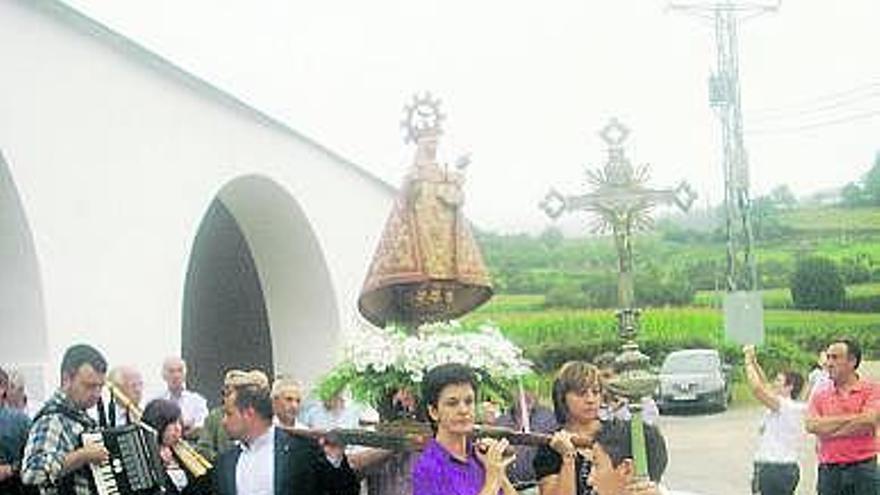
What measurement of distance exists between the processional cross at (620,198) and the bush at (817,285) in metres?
23.6

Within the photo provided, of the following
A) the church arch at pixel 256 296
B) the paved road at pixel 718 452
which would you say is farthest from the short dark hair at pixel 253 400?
the church arch at pixel 256 296

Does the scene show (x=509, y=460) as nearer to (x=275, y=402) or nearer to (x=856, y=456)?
(x=275, y=402)

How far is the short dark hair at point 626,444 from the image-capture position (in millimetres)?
4781

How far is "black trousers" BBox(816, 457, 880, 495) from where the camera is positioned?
819 centimetres

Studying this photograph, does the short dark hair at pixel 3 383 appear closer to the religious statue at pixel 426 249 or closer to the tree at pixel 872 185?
the religious statue at pixel 426 249

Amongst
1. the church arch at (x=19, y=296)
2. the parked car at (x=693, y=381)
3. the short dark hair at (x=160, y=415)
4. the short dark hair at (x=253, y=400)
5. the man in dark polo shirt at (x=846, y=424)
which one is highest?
the church arch at (x=19, y=296)

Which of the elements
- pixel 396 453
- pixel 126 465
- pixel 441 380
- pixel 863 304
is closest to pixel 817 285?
pixel 863 304

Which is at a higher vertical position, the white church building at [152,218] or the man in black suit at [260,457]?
the white church building at [152,218]

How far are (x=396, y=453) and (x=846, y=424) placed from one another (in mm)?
3078

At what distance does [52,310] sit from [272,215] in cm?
527

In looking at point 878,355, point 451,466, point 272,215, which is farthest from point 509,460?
point 878,355

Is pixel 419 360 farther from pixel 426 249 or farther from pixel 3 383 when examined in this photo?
pixel 3 383

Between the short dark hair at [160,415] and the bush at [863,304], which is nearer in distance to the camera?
the short dark hair at [160,415]

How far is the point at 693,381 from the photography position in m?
26.5
